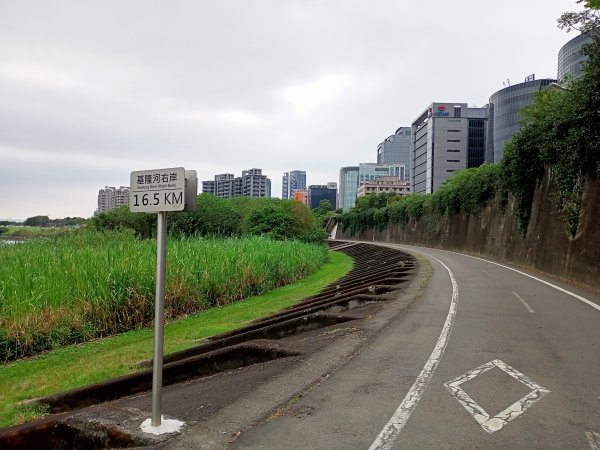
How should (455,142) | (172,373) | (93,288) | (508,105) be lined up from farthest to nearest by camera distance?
(455,142) → (508,105) → (93,288) → (172,373)

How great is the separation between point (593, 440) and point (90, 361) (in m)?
9.17

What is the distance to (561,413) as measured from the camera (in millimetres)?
5254

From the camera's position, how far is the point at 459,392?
19.5ft

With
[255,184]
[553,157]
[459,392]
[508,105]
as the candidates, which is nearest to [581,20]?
[553,157]

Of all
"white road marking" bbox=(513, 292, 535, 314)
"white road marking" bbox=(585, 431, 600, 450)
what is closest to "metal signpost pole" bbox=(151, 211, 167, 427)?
"white road marking" bbox=(585, 431, 600, 450)

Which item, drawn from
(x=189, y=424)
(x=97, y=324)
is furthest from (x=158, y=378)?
(x=97, y=324)

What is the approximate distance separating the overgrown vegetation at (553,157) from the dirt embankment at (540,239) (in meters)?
0.67

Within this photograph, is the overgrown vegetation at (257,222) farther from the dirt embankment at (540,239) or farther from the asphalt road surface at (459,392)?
the asphalt road surface at (459,392)

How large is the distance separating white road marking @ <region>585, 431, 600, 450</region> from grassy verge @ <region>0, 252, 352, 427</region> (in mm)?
6829

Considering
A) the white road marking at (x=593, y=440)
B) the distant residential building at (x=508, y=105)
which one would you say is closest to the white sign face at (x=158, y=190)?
the white road marking at (x=593, y=440)

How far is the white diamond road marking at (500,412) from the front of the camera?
5.06m

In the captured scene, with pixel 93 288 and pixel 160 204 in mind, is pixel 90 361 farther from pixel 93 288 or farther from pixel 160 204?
pixel 160 204

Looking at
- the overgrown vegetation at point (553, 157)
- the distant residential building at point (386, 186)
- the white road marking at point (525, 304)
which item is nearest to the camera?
the white road marking at point (525, 304)

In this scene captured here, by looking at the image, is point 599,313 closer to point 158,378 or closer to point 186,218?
point 158,378
